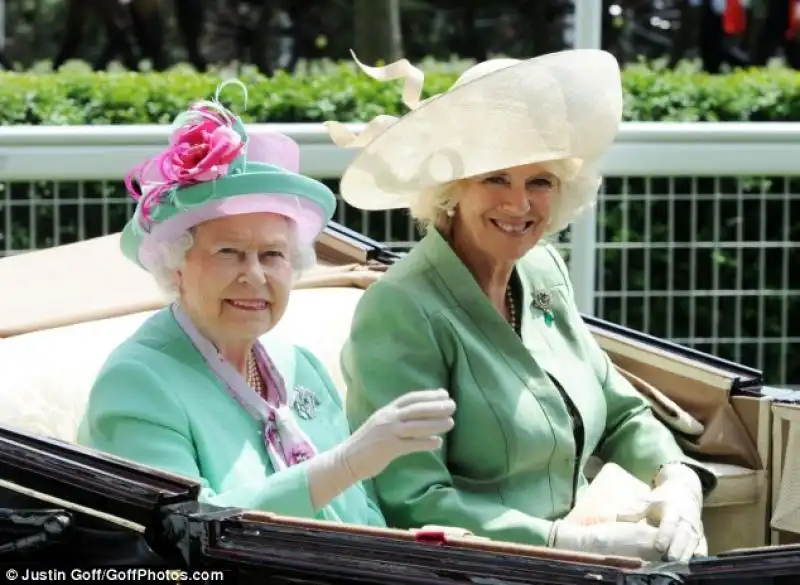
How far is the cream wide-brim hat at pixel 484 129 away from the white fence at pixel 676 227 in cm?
172

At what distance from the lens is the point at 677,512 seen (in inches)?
138

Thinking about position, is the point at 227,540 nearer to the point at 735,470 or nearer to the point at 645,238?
the point at 735,470

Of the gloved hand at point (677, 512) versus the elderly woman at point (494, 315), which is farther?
the elderly woman at point (494, 315)

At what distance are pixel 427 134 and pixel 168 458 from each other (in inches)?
35.6

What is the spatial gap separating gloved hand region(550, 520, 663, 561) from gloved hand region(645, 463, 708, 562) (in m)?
0.02

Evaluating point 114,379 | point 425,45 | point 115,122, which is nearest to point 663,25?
point 425,45

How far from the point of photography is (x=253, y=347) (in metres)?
3.41

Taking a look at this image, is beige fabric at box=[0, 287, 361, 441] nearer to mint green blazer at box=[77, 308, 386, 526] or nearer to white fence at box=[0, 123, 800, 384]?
mint green blazer at box=[77, 308, 386, 526]

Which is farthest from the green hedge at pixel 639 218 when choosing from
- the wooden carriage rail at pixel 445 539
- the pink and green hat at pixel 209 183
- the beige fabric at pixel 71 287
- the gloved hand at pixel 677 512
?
the wooden carriage rail at pixel 445 539

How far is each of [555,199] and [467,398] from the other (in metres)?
0.50

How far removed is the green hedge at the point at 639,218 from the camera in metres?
5.78

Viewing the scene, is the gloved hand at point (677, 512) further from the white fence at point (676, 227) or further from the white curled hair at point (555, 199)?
the white fence at point (676, 227)

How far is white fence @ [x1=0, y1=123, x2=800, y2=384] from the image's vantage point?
5.62m

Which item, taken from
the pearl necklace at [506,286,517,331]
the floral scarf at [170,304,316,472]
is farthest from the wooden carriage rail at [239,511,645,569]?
the pearl necklace at [506,286,517,331]
